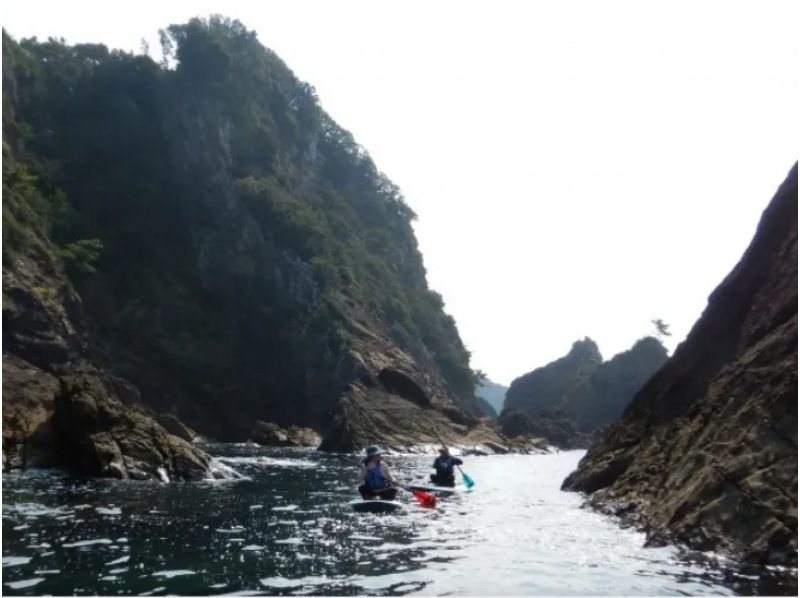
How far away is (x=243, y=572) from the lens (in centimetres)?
1108

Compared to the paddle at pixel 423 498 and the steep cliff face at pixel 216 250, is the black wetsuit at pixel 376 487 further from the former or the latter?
the steep cliff face at pixel 216 250

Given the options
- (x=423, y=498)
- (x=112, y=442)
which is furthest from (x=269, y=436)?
(x=423, y=498)

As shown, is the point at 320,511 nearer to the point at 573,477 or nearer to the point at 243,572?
the point at 243,572

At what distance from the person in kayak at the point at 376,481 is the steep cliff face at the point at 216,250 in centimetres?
3504

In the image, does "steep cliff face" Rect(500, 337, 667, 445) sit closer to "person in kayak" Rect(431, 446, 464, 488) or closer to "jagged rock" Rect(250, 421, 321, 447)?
"jagged rock" Rect(250, 421, 321, 447)

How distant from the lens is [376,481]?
2055 centimetres

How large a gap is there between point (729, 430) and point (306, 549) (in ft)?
28.9

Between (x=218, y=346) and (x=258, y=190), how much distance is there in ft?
66.2

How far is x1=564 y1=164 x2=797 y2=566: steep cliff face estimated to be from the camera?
12.1 m

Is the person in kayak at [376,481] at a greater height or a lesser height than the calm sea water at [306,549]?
greater

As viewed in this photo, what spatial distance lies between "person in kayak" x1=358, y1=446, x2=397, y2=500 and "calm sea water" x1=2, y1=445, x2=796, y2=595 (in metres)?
A: 0.76

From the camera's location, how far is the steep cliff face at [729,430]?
12.1 meters

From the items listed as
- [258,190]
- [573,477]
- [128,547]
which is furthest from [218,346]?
[128,547]

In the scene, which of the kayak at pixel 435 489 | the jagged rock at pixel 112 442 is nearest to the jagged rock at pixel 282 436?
the jagged rock at pixel 112 442
